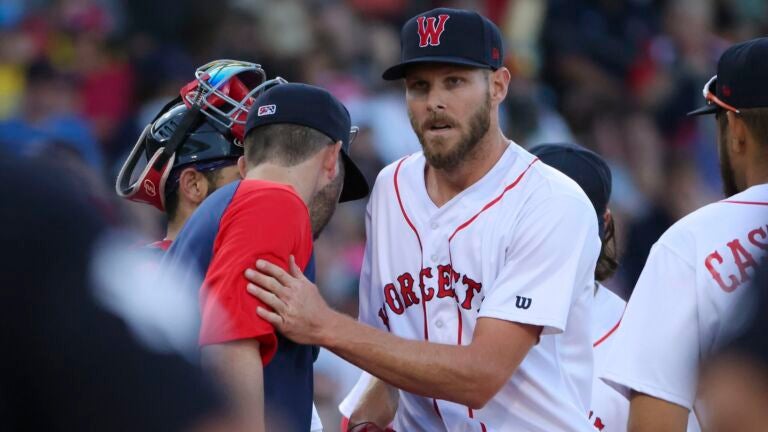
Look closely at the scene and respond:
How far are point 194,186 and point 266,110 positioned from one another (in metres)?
0.51

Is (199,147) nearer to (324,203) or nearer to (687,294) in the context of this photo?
(324,203)

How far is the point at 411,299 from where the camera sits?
3828 millimetres

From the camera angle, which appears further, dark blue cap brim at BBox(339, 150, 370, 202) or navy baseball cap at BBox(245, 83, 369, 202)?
dark blue cap brim at BBox(339, 150, 370, 202)

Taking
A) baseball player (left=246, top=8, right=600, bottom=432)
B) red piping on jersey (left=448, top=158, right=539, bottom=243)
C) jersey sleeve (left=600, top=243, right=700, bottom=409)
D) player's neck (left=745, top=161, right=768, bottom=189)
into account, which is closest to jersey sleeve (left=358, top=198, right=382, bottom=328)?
baseball player (left=246, top=8, right=600, bottom=432)

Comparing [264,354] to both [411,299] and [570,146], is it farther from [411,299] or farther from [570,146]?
[570,146]

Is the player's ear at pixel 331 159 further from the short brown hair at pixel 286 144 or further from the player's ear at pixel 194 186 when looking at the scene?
the player's ear at pixel 194 186

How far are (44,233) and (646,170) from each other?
375 inches

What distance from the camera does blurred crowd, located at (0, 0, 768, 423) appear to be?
9.20 m

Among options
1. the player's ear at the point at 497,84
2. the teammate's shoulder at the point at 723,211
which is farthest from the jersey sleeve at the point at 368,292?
the teammate's shoulder at the point at 723,211

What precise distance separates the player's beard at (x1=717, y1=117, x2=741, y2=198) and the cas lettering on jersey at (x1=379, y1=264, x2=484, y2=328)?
0.76 meters

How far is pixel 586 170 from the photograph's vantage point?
14.7 feet

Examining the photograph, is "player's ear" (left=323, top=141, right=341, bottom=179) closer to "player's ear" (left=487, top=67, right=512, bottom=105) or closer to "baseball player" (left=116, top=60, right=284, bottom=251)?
"baseball player" (left=116, top=60, right=284, bottom=251)

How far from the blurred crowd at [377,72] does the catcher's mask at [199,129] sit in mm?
4243

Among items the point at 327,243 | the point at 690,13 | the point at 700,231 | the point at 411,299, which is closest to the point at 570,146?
the point at 411,299
